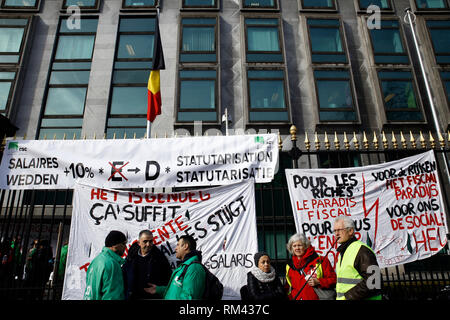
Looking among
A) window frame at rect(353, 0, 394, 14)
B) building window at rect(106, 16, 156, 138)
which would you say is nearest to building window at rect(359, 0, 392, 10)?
window frame at rect(353, 0, 394, 14)

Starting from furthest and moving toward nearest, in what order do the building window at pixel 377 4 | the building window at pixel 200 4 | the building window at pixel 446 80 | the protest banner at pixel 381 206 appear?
the building window at pixel 377 4 < the building window at pixel 200 4 < the building window at pixel 446 80 < the protest banner at pixel 381 206

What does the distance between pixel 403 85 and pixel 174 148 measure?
1588cm

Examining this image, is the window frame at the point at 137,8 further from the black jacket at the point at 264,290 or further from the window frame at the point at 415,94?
the black jacket at the point at 264,290

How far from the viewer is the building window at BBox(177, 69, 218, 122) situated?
52.7 feet

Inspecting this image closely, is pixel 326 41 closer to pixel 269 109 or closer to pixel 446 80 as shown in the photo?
pixel 269 109

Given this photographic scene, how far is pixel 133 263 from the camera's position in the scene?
4.74m

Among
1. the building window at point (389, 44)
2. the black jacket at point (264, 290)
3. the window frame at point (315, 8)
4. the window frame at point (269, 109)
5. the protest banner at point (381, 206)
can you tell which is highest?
the window frame at point (315, 8)

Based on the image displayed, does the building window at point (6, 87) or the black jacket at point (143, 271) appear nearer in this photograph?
the black jacket at point (143, 271)

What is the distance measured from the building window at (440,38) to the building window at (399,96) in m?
2.07

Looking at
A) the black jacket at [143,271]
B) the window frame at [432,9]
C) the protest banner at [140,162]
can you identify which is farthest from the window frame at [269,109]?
the black jacket at [143,271]

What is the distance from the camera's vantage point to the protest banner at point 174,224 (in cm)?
538

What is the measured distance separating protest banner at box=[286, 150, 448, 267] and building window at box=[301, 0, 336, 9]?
1590 cm

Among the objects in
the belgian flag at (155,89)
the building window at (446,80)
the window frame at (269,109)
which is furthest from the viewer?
the building window at (446,80)

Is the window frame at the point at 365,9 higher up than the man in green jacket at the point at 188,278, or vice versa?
the window frame at the point at 365,9
